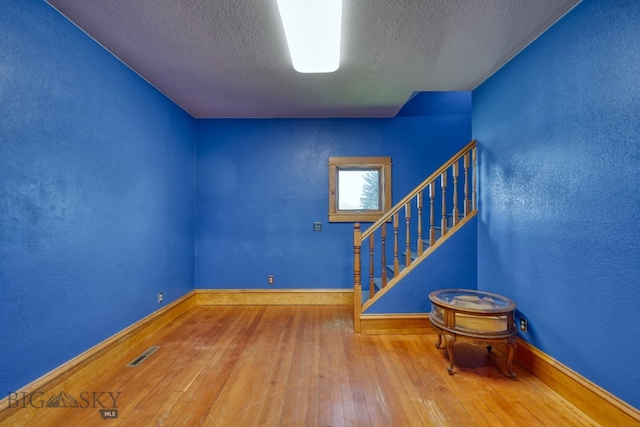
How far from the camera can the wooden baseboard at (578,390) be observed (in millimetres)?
1599

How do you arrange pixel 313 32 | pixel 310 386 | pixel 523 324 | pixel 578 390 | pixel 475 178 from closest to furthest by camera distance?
1. pixel 578 390
2. pixel 313 32
3. pixel 310 386
4. pixel 523 324
5. pixel 475 178

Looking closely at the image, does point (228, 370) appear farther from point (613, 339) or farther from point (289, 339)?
point (613, 339)

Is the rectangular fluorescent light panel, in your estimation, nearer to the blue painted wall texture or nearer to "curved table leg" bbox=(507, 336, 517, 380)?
the blue painted wall texture

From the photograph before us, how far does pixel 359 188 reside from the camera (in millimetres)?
4215

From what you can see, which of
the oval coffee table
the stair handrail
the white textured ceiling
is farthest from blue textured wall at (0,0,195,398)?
the oval coffee table

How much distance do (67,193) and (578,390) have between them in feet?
12.3

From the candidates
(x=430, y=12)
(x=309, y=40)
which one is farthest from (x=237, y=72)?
(x=430, y=12)

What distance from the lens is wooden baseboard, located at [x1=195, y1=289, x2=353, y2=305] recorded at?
13.3 feet

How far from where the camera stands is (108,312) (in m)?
2.41

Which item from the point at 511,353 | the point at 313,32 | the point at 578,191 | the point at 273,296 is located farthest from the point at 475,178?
the point at 273,296

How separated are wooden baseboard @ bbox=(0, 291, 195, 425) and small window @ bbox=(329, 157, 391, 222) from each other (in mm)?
2463

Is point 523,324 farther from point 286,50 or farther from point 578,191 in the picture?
point 286,50

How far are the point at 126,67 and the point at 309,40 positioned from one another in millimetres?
1797

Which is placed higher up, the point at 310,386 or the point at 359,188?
the point at 359,188
